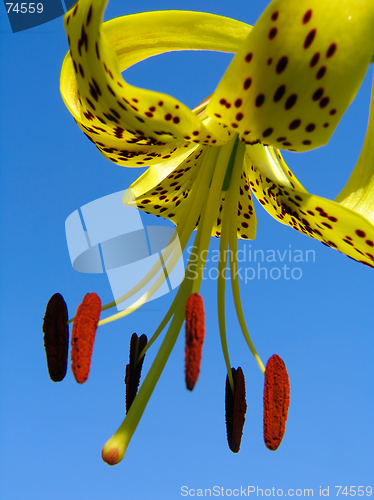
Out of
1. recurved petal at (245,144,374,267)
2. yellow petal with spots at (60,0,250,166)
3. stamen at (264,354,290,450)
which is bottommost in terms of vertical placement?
stamen at (264,354,290,450)

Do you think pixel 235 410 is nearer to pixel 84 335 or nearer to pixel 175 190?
pixel 84 335

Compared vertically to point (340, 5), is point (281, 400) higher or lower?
lower

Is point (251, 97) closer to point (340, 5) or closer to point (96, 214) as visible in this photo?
point (340, 5)

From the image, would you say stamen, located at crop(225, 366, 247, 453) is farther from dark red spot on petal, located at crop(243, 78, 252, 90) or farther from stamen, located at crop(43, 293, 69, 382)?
dark red spot on petal, located at crop(243, 78, 252, 90)

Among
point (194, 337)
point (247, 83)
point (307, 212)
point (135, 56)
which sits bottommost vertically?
point (194, 337)

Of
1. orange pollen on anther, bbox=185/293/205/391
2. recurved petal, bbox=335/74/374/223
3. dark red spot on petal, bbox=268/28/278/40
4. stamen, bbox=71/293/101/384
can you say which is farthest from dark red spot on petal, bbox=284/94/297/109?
stamen, bbox=71/293/101/384

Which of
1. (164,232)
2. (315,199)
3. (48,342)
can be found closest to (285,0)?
(315,199)

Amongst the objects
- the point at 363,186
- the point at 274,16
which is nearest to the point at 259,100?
the point at 274,16
